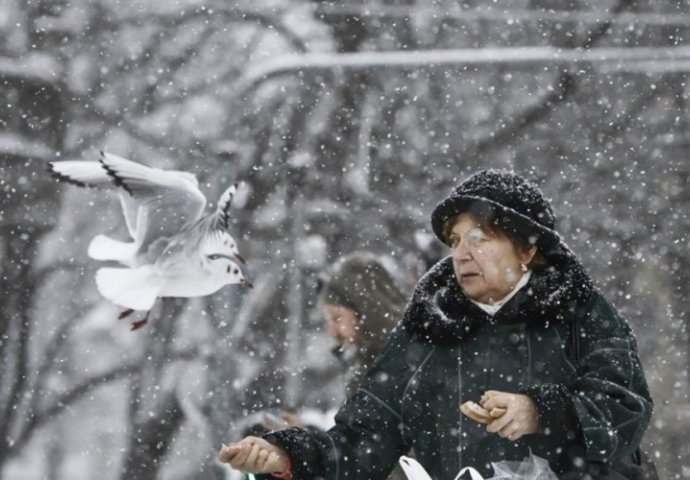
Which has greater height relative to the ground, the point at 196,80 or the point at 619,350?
the point at 619,350

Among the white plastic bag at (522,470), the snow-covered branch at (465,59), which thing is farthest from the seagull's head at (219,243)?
the snow-covered branch at (465,59)

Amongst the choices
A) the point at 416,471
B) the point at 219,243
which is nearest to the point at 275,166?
the point at 219,243

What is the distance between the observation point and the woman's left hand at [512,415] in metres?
2.29

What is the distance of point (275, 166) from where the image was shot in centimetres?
873

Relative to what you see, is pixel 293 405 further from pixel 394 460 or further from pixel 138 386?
pixel 394 460

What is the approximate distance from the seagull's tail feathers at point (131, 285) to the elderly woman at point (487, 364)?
1633 mm

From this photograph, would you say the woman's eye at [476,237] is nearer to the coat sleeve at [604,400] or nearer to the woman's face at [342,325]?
the coat sleeve at [604,400]

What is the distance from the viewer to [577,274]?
2.61 meters

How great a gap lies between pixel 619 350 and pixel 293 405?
190 inches

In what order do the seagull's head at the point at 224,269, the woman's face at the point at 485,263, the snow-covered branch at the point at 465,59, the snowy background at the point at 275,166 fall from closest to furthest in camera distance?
the woman's face at the point at 485,263
the seagull's head at the point at 224,269
the snowy background at the point at 275,166
the snow-covered branch at the point at 465,59

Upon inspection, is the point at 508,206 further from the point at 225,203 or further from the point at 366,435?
the point at 225,203

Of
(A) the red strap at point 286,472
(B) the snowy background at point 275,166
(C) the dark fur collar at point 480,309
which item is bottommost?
(B) the snowy background at point 275,166

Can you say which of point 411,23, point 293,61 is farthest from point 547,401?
point 411,23

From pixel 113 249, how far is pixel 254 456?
230 cm
